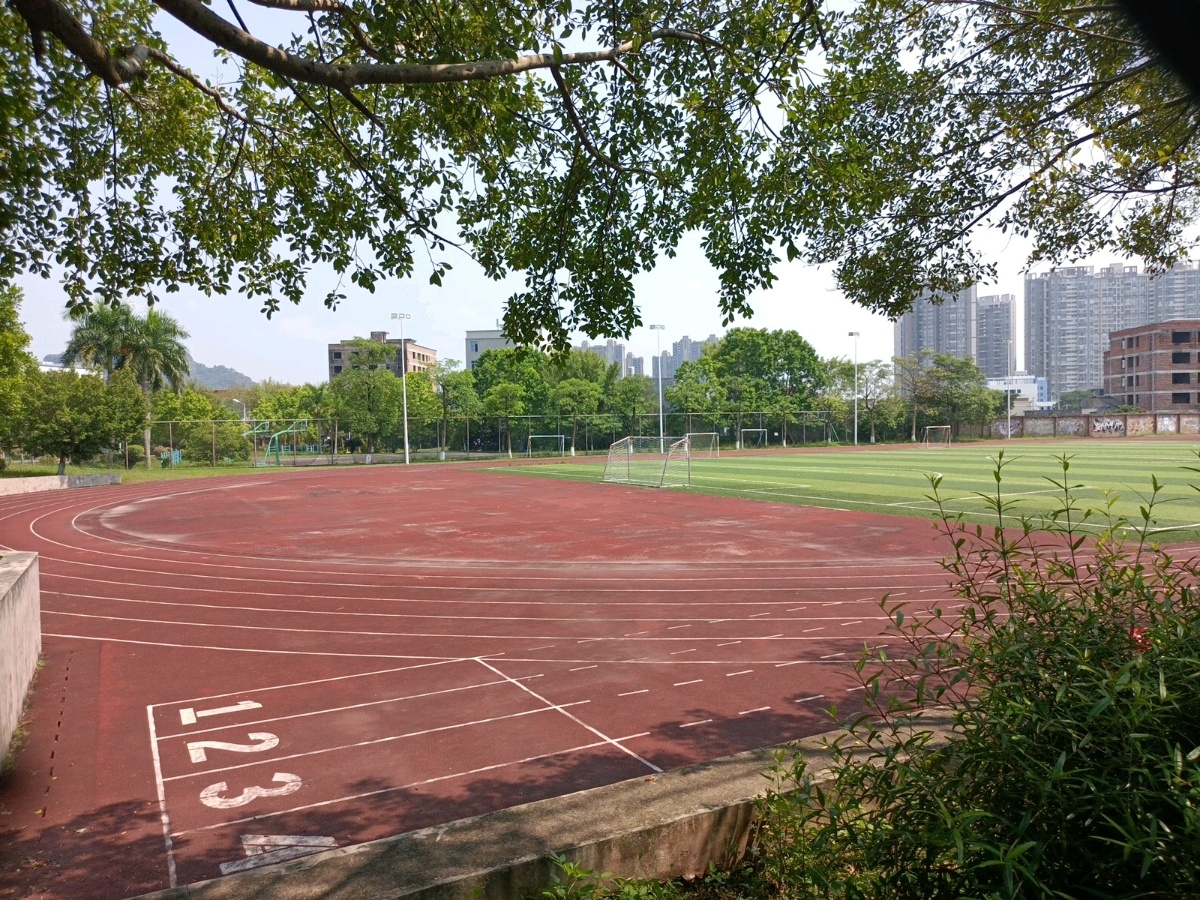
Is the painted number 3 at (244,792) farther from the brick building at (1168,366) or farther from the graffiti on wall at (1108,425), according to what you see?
the brick building at (1168,366)

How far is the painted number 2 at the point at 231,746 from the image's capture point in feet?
20.9

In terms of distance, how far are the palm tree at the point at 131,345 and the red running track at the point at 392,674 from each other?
1504 inches

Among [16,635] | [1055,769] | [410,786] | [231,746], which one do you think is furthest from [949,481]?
[1055,769]

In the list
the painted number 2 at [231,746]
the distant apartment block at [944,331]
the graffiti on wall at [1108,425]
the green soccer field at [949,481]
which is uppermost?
the distant apartment block at [944,331]

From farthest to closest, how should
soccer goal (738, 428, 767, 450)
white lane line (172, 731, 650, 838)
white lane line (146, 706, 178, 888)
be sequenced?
soccer goal (738, 428, 767, 450) → white lane line (172, 731, 650, 838) → white lane line (146, 706, 178, 888)

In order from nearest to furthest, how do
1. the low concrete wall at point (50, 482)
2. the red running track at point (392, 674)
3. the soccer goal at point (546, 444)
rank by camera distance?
the red running track at point (392, 674) < the low concrete wall at point (50, 482) < the soccer goal at point (546, 444)

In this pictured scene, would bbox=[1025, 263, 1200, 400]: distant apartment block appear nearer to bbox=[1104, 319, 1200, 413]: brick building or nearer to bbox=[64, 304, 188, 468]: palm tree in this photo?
bbox=[1104, 319, 1200, 413]: brick building

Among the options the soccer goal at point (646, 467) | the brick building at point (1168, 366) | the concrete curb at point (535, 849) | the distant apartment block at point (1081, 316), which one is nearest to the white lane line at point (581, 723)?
the concrete curb at point (535, 849)

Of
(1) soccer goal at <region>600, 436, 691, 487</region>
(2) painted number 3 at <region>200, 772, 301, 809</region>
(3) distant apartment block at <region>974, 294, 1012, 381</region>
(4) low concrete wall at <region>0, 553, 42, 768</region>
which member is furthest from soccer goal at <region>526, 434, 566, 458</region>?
(3) distant apartment block at <region>974, 294, 1012, 381</region>

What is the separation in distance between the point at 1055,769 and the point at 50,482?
40.0 meters

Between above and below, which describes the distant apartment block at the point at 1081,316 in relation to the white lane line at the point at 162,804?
above

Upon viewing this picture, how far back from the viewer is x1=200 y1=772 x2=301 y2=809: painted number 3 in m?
5.48

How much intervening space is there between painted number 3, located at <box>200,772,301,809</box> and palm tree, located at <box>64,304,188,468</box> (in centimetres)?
4968

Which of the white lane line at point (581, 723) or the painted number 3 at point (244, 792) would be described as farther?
the white lane line at point (581, 723)
